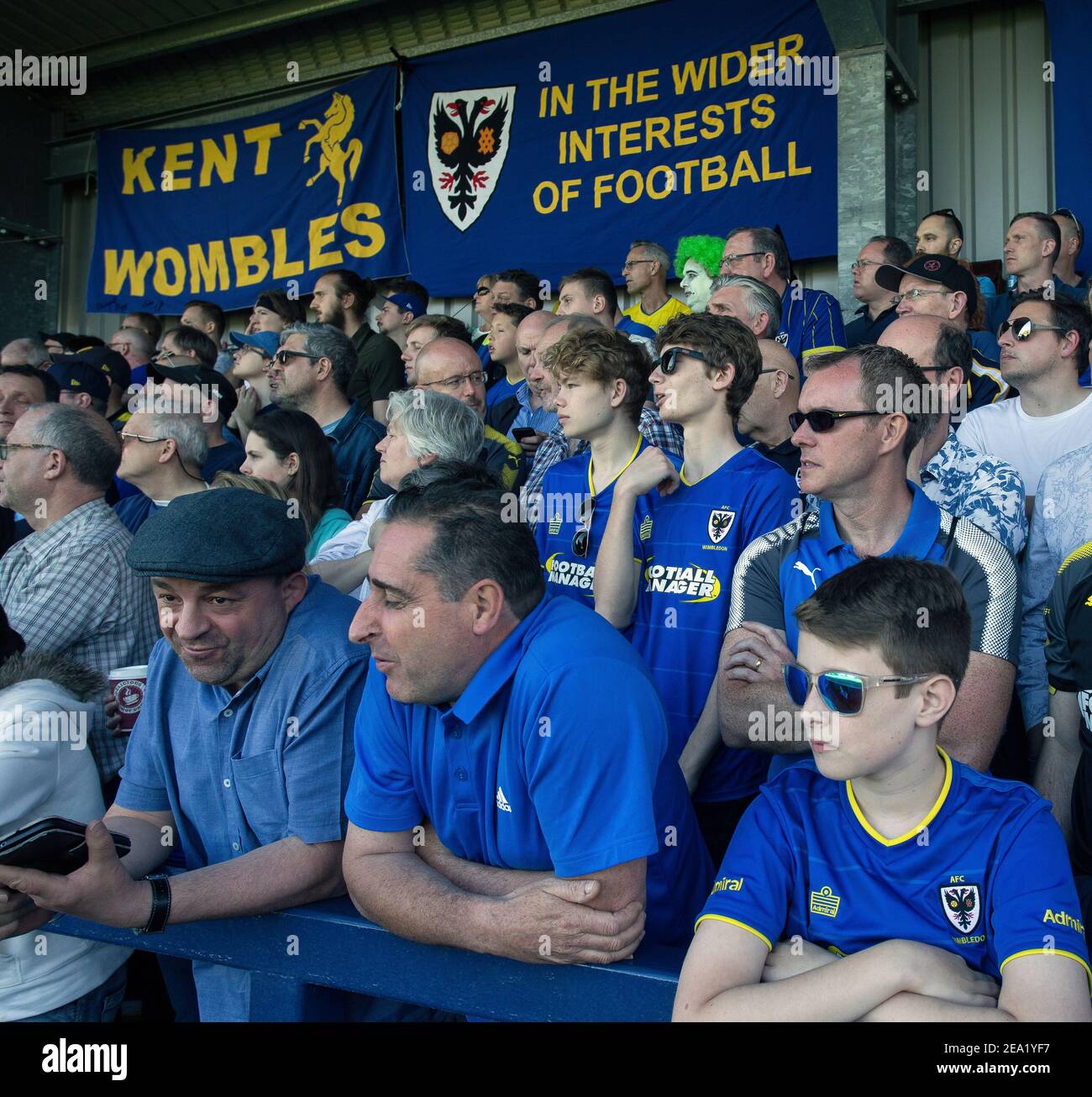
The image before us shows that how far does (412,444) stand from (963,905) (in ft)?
8.02

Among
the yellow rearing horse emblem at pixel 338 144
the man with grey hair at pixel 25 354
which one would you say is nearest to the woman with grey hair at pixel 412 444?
the man with grey hair at pixel 25 354

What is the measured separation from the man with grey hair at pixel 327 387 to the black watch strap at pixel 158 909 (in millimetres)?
3230

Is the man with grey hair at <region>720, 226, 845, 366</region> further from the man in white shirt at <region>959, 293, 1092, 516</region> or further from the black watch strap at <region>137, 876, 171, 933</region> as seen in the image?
the black watch strap at <region>137, 876, 171, 933</region>

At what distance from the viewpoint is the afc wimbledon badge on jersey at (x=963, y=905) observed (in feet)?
6.32

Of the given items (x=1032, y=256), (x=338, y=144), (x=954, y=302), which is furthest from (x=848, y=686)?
(x=338, y=144)

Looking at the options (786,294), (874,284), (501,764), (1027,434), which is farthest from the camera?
(874,284)

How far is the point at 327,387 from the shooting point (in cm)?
573

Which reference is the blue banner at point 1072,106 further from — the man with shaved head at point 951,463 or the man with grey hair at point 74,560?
the man with grey hair at point 74,560

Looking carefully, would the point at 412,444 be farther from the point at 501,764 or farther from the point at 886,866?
the point at 886,866

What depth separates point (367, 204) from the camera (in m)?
9.98

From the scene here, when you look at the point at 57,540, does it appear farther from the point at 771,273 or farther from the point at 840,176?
the point at 840,176

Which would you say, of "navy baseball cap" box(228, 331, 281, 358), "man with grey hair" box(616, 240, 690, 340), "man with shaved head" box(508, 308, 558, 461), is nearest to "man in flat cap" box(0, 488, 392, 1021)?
"man with shaved head" box(508, 308, 558, 461)

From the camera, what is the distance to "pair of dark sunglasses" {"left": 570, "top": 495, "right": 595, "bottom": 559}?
3600mm

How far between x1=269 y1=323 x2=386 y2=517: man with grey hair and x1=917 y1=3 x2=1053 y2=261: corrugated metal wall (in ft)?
15.7
